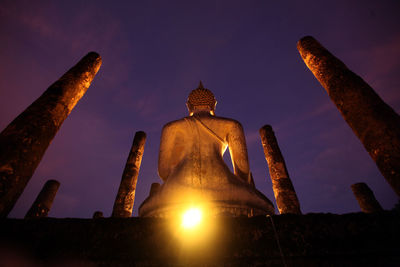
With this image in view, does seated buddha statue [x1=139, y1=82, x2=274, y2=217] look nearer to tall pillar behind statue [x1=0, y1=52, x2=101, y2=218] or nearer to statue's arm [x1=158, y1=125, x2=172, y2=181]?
statue's arm [x1=158, y1=125, x2=172, y2=181]

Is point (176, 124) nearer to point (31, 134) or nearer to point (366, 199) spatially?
point (31, 134)

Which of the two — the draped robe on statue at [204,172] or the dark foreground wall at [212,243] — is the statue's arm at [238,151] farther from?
the dark foreground wall at [212,243]

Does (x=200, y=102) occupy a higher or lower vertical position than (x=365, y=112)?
higher

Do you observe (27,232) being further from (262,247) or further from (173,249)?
(262,247)

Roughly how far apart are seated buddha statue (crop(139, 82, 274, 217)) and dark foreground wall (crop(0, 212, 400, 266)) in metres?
1.09

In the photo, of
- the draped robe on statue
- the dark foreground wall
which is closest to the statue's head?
A: the draped robe on statue

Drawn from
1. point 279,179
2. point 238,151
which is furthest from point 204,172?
point 279,179

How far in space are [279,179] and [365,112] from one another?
5.95m

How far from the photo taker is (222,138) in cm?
420

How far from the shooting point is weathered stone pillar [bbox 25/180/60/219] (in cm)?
1177

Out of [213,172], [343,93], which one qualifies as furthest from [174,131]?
[343,93]

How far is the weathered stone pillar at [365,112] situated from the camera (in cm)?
296

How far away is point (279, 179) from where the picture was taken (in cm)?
884

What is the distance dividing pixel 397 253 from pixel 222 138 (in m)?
2.92
